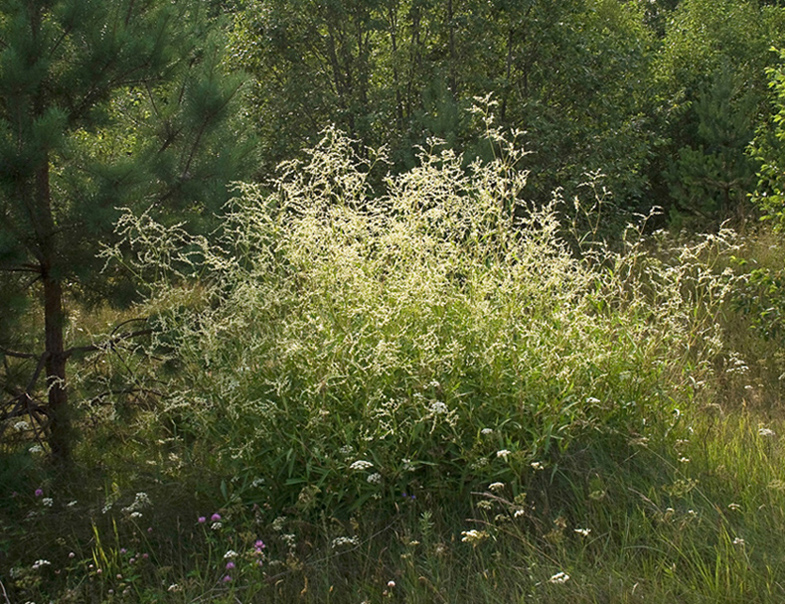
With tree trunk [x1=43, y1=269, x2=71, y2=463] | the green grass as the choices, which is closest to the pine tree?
tree trunk [x1=43, y1=269, x2=71, y2=463]

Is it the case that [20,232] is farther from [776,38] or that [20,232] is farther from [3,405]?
[776,38]

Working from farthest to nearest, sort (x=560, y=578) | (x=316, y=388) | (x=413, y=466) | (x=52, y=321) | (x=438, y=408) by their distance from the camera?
(x=52, y=321) → (x=316, y=388) → (x=413, y=466) → (x=438, y=408) → (x=560, y=578)

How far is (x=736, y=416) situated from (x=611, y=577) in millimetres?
1884

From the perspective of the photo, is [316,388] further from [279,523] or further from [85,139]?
[85,139]

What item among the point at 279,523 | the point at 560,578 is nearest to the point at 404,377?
the point at 279,523

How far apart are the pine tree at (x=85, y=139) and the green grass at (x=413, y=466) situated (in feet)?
2.05

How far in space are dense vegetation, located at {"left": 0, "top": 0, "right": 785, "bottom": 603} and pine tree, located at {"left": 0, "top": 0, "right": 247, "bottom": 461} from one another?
1 cm

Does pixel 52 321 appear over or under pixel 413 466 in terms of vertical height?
over

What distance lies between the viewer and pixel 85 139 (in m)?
4.59

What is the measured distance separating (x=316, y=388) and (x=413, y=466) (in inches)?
19.5

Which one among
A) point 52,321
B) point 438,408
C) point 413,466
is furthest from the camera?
point 52,321

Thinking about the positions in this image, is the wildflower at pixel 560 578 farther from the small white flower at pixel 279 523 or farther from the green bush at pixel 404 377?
the small white flower at pixel 279 523

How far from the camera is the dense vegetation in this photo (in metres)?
3.15

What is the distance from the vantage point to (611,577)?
2844mm
